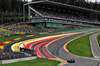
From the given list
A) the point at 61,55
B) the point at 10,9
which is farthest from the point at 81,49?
the point at 10,9

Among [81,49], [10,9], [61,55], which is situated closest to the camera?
[61,55]

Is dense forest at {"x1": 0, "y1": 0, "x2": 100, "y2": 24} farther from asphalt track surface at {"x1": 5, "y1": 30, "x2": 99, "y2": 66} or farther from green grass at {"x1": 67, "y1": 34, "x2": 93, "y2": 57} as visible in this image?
green grass at {"x1": 67, "y1": 34, "x2": 93, "y2": 57}

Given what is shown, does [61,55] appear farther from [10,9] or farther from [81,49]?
[10,9]

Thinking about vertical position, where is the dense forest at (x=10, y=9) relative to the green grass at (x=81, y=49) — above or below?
above

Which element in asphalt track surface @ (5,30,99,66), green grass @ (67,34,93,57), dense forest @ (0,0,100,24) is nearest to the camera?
asphalt track surface @ (5,30,99,66)

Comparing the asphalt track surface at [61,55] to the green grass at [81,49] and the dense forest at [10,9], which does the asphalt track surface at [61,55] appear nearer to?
the green grass at [81,49]

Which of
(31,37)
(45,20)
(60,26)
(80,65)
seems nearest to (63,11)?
(60,26)

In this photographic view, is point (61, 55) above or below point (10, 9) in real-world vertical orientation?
below

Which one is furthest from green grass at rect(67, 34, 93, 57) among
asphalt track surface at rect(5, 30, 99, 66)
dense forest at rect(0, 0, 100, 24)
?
dense forest at rect(0, 0, 100, 24)

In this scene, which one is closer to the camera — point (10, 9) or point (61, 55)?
point (61, 55)

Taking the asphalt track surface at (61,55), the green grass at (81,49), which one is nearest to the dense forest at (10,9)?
the asphalt track surface at (61,55)

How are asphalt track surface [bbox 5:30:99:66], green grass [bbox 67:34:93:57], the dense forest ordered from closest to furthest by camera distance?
asphalt track surface [bbox 5:30:99:66]
green grass [bbox 67:34:93:57]
the dense forest

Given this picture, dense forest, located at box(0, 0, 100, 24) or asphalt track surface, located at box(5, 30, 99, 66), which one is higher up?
dense forest, located at box(0, 0, 100, 24)

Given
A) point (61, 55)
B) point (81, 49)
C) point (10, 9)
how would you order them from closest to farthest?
point (61, 55) < point (81, 49) < point (10, 9)
